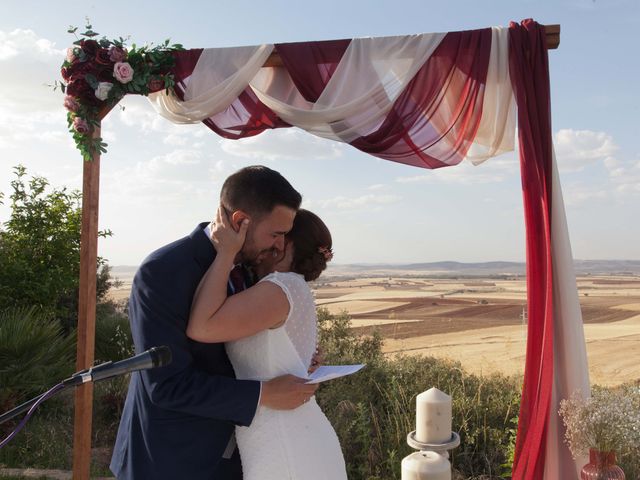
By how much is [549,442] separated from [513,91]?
2037 mm

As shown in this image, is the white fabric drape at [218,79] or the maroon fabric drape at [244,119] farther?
the maroon fabric drape at [244,119]

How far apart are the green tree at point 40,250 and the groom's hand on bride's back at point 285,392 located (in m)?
6.05

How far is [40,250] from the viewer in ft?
25.0

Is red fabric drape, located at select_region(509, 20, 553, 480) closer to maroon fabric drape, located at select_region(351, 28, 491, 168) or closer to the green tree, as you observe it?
maroon fabric drape, located at select_region(351, 28, 491, 168)

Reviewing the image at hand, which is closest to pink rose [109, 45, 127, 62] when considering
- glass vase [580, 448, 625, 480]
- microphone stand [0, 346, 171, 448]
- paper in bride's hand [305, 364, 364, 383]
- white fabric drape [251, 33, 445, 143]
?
white fabric drape [251, 33, 445, 143]

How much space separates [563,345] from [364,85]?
1.98 m

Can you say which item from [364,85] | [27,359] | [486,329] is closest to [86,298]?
[27,359]

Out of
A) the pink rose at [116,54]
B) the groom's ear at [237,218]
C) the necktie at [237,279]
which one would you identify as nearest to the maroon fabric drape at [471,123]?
the pink rose at [116,54]

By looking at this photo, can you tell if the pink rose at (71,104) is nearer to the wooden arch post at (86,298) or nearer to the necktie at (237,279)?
the wooden arch post at (86,298)

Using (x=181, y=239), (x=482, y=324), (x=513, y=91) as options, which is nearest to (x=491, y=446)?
(x=513, y=91)

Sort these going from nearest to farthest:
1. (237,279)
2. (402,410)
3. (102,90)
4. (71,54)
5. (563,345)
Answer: (237,279), (563,345), (102,90), (71,54), (402,410)

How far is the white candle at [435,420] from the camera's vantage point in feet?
9.78

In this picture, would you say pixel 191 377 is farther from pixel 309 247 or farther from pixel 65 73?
pixel 65 73

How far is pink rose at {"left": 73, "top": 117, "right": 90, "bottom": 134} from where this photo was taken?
4266mm
